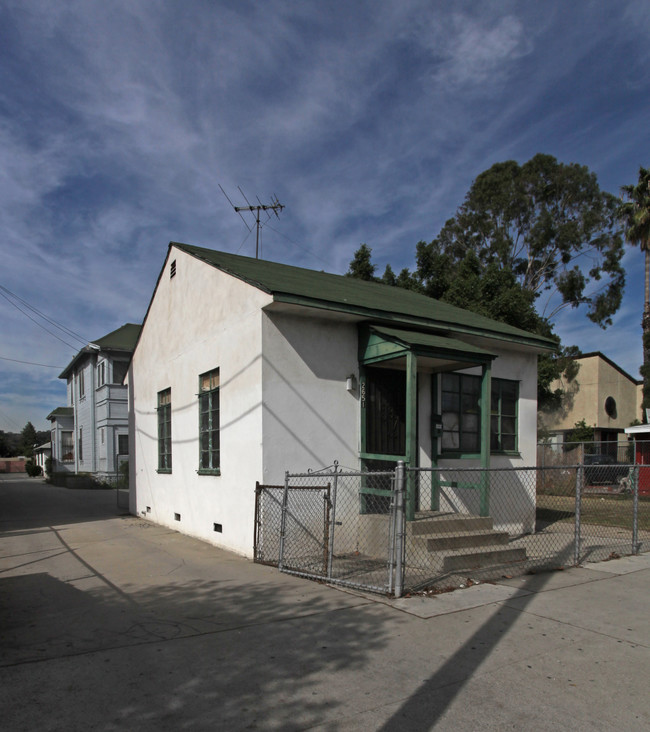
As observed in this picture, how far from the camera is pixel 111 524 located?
12852 millimetres

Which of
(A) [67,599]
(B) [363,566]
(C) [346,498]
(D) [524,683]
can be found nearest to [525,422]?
(C) [346,498]

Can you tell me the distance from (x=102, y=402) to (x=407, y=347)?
75.1 ft

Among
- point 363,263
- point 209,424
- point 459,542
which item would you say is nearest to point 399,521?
point 459,542

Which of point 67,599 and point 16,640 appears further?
point 67,599

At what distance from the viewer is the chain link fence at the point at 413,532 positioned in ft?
22.3

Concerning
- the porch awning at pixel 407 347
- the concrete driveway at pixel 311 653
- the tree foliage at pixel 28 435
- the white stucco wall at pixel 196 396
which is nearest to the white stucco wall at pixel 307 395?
the white stucco wall at pixel 196 396

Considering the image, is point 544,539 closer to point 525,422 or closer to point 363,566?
point 525,422

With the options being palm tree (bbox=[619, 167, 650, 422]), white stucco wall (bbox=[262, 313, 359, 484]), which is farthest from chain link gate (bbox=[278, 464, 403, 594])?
palm tree (bbox=[619, 167, 650, 422])

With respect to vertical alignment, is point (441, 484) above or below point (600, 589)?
above

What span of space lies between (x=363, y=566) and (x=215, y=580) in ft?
6.43

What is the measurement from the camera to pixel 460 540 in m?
7.51

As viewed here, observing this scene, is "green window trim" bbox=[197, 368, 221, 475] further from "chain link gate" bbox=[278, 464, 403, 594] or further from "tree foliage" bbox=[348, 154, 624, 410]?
"tree foliage" bbox=[348, 154, 624, 410]

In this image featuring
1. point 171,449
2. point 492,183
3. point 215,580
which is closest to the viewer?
point 215,580

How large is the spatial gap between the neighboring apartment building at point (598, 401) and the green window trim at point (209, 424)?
2841cm
